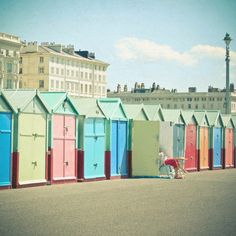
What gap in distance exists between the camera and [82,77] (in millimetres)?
156375

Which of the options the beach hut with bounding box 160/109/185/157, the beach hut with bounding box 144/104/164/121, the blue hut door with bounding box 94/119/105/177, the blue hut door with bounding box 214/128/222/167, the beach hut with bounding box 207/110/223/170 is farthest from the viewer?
the blue hut door with bounding box 214/128/222/167

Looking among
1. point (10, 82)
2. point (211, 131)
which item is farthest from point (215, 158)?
point (10, 82)

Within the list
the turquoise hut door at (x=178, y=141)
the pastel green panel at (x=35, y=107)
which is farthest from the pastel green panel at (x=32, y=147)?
the turquoise hut door at (x=178, y=141)

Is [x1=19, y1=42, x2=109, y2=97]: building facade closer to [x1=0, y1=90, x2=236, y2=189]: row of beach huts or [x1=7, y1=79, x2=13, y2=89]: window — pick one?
[x1=7, y1=79, x2=13, y2=89]: window

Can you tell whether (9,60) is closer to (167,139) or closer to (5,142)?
(167,139)

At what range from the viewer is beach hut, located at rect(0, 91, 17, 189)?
62.9 ft

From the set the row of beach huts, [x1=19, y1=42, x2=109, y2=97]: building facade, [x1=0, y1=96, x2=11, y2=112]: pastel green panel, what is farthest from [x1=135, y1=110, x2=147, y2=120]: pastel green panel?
[x1=19, y1=42, x2=109, y2=97]: building facade

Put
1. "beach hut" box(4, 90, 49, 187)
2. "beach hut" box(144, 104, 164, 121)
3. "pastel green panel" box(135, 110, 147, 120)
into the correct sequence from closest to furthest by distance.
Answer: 1. "beach hut" box(4, 90, 49, 187)
2. "pastel green panel" box(135, 110, 147, 120)
3. "beach hut" box(144, 104, 164, 121)

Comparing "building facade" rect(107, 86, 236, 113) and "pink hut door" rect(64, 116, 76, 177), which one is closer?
"pink hut door" rect(64, 116, 76, 177)

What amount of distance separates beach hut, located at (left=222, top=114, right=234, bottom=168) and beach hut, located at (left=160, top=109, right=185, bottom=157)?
551cm

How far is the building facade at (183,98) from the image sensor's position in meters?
185

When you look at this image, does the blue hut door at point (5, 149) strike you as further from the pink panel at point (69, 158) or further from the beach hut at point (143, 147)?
the beach hut at point (143, 147)

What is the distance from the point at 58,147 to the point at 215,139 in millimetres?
14291

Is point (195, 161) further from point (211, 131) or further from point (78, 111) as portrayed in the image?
point (78, 111)
